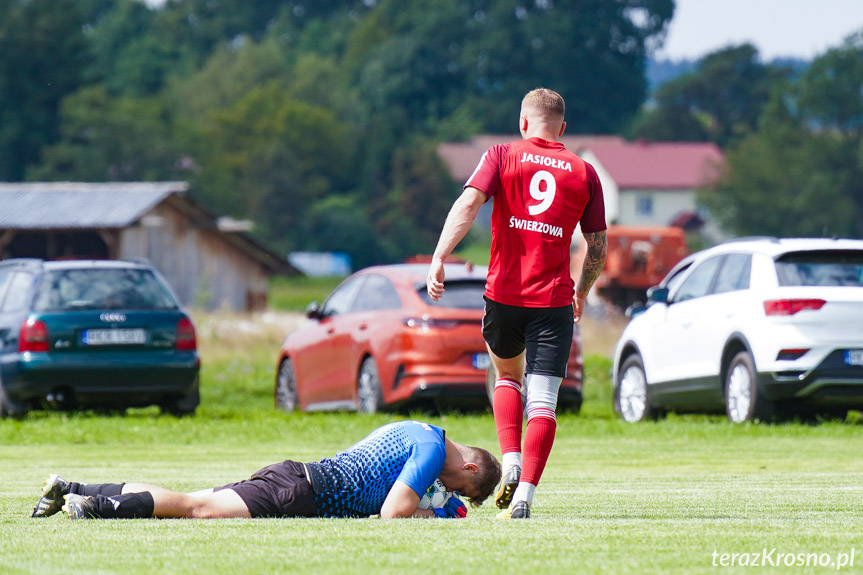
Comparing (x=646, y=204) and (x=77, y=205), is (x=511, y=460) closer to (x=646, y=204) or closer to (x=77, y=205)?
(x=77, y=205)

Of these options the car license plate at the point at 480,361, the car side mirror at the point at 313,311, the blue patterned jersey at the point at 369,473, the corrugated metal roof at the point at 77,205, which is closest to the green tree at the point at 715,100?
the corrugated metal roof at the point at 77,205

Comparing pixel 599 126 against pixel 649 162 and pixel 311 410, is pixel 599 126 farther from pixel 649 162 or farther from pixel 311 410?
pixel 311 410

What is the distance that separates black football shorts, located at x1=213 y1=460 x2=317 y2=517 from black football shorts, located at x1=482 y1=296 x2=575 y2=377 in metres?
1.21

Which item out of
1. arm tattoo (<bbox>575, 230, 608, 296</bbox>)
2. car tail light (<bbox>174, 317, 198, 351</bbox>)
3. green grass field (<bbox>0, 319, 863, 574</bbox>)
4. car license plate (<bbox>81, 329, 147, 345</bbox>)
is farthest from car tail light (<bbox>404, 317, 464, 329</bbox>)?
arm tattoo (<bbox>575, 230, 608, 296</bbox>)

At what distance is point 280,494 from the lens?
760cm

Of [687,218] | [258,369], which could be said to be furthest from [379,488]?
[687,218]

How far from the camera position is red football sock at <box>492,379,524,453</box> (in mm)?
8133

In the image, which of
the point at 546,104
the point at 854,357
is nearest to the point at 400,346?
the point at 854,357

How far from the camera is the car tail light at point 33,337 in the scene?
53.9ft

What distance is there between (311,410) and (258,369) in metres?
8.34

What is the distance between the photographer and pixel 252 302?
5581 cm

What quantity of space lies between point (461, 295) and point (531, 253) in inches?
342

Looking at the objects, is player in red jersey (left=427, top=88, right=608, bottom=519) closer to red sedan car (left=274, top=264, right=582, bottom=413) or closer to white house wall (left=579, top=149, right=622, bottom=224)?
red sedan car (left=274, top=264, right=582, bottom=413)

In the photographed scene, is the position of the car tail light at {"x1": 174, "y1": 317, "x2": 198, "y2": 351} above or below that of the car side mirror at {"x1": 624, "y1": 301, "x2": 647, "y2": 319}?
below
